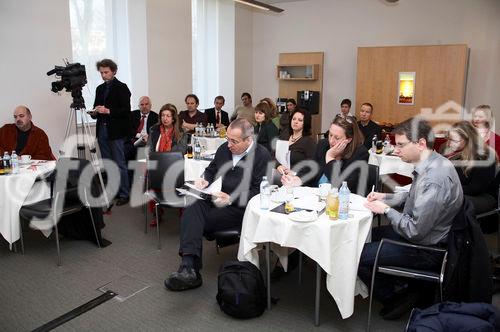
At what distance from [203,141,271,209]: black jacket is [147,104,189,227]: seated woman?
1464 mm

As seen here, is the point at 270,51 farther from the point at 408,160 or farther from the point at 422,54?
the point at 408,160

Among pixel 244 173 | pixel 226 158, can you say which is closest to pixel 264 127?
pixel 226 158

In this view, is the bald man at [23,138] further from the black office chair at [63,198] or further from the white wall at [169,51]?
the white wall at [169,51]

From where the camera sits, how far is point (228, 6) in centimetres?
877

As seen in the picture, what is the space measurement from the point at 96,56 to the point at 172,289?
4.54 metres

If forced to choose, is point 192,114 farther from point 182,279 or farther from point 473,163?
point 473,163

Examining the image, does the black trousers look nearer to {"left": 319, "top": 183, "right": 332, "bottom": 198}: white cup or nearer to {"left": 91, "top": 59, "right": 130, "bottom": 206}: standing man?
{"left": 319, "top": 183, "right": 332, "bottom": 198}: white cup

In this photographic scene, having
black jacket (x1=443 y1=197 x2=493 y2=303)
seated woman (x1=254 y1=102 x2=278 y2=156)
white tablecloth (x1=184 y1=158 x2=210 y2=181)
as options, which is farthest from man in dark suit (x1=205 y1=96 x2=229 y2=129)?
black jacket (x1=443 y1=197 x2=493 y2=303)

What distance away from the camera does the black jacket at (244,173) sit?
3.29m

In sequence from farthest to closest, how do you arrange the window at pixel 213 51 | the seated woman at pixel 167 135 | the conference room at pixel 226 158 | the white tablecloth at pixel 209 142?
the window at pixel 213 51 → the white tablecloth at pixel 209 142 → the seated woman at pixel 167 135 → the conference room at pixel 226 158

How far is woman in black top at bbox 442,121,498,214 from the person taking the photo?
11.7 ft

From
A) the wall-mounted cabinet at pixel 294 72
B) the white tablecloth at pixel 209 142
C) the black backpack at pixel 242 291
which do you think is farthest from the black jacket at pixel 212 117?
the black backpack at pixel 242 291

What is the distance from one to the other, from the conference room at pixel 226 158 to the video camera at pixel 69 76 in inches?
1.3

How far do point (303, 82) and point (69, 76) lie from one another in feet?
17.6
